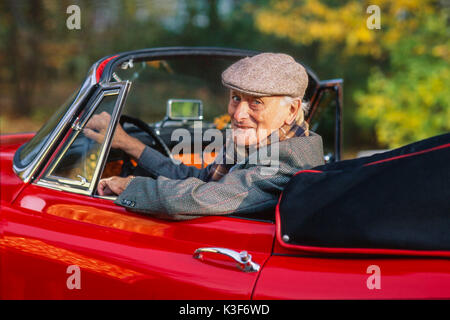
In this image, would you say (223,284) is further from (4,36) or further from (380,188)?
(4,36)

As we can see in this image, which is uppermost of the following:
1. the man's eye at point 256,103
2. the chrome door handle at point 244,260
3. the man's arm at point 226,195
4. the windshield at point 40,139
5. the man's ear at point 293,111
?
the man's eye at point 256,103

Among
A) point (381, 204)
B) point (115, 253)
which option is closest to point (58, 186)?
point (115, 253)

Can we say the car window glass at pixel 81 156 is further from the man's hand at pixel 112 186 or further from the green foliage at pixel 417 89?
the green foliage at pixel 417 89

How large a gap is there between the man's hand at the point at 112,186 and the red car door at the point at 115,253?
7 centimetres

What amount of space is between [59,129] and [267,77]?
1021 millimetres

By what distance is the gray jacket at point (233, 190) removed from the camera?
1865 mm

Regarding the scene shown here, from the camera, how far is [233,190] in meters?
1.86

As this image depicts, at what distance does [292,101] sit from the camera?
6.81 feet

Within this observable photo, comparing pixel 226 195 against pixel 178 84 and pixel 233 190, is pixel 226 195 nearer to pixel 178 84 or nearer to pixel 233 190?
pixel 233 190

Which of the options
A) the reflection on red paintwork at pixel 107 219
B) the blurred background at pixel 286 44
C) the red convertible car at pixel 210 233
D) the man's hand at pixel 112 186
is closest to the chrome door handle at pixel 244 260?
the red convertible car at pixel 210 233

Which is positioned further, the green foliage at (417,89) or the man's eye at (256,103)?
the green foliage at (417,89)

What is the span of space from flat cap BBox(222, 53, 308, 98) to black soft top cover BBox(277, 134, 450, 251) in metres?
0.51

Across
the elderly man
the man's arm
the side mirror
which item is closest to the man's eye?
the elderly man

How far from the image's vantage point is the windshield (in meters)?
2.36
